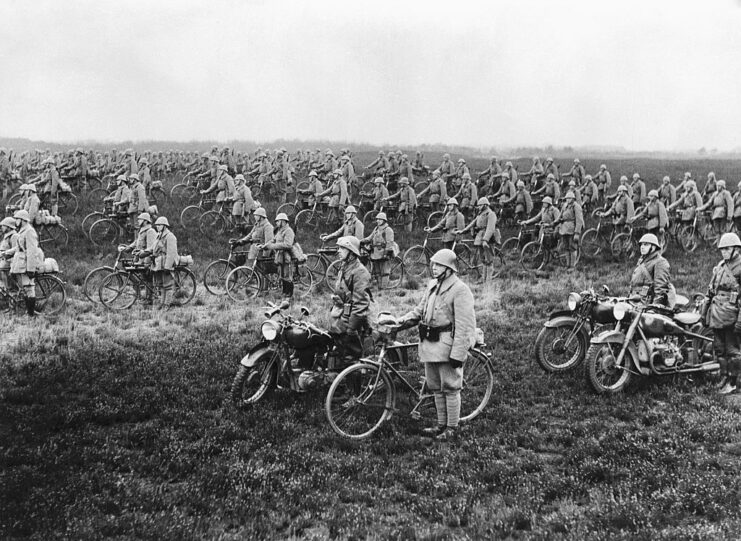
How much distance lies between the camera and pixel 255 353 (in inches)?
283

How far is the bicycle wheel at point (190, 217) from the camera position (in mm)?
20594

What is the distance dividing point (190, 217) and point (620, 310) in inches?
662

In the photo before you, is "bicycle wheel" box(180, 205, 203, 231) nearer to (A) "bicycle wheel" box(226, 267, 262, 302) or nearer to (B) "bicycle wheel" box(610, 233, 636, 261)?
(A) "bicycle wheel" box(226, 267, 262, 302)

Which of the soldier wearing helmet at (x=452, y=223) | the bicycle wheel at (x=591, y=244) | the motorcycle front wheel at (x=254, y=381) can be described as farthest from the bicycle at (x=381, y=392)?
the bicycle wheel at (x=591, y=244)

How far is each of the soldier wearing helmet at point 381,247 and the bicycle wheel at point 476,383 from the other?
721cm

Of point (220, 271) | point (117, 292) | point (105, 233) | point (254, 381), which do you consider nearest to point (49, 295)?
point (117, 292)

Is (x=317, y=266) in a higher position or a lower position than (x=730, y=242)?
lower

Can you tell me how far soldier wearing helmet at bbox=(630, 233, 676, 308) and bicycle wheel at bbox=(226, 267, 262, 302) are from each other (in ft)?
25.1

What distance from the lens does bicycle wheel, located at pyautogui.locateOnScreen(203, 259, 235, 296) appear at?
13.6 m

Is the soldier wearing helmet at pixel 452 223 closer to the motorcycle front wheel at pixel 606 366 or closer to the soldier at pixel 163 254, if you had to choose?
the soldier at pixel 163 254

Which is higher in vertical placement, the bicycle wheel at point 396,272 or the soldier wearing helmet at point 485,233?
the soldier wearing helmet at point 485,233

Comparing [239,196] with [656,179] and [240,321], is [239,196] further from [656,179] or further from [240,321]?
[656,179]

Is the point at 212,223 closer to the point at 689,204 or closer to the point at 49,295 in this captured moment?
the point at 49,295

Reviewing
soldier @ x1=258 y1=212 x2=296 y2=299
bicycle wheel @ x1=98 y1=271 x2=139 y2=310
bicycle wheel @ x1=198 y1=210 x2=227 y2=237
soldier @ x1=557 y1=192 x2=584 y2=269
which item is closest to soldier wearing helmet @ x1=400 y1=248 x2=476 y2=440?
soldier @ x1=258 y1=212 x2=296 y2=299
